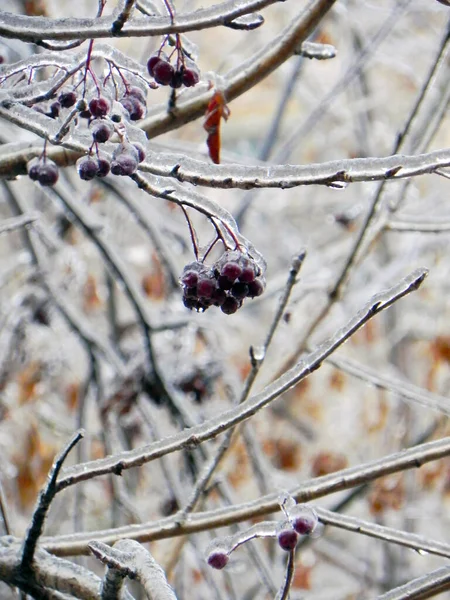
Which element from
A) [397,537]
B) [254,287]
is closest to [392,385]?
[397,537]

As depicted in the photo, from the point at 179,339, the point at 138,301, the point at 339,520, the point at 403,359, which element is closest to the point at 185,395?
the point at 179,339

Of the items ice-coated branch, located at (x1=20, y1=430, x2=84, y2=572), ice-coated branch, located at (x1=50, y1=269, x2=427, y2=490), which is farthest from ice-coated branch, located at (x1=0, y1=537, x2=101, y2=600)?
ice-coated branch, located at (x1=50, y1=269, x2=427, y2=490)

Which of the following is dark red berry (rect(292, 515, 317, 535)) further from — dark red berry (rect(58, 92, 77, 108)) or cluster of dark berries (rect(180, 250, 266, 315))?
dark red berry (rect(58, 92, 77, 108))

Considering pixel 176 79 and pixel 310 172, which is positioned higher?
pixel 176 79

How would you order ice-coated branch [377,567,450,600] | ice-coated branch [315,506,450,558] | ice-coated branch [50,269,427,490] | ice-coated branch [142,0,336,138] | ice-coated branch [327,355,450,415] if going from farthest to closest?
ice-coated branch [327,355,450,415] → ice-coated branch [142,0,336,138] → ice-coated branch [315,506,450,558] → ice-coated branch [377,567,450,600] → ice-coated branch [50,269,427,490]

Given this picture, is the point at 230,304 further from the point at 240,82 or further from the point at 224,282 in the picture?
the point at 240,82

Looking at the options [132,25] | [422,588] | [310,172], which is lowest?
[422,588]
